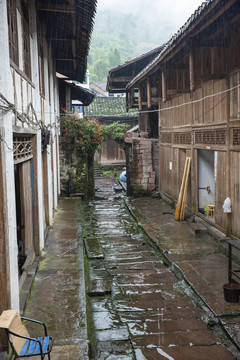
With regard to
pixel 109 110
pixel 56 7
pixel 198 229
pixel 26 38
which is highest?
pixel 56 7

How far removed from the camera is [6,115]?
5.12 m

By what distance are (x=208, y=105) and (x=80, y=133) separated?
328 inches

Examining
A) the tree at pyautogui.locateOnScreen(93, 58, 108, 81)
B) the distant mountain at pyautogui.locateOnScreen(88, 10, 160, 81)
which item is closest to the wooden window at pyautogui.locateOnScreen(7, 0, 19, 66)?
the tree at pyautogui.locateOnScreen(93, 58, 108, 81)

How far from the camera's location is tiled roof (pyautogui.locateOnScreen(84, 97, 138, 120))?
30894 millimetres

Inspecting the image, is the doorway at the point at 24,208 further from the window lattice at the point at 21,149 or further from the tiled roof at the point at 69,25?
the tiled roof at the point at 69,25

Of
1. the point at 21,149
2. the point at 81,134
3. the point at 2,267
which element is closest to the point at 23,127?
the point at 21,149

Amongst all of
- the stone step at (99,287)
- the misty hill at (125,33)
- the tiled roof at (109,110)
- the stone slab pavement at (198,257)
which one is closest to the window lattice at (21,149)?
the stone step at (99,287)

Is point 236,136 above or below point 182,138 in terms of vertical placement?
below

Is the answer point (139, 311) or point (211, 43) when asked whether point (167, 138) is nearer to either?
point (211, 43)

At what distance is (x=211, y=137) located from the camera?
11.3 m

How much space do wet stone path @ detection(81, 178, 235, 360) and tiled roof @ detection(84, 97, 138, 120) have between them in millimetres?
20160

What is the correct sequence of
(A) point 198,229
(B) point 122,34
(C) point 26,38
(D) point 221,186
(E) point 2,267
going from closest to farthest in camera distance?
(E) point 2,267 → (C) point 26,38 → (D) point 221,186 → (A) point 198,229 → (B) point 122,34

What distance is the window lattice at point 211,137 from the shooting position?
1042 centimetres

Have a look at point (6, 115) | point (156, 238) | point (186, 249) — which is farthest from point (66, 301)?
point (156, 238)
